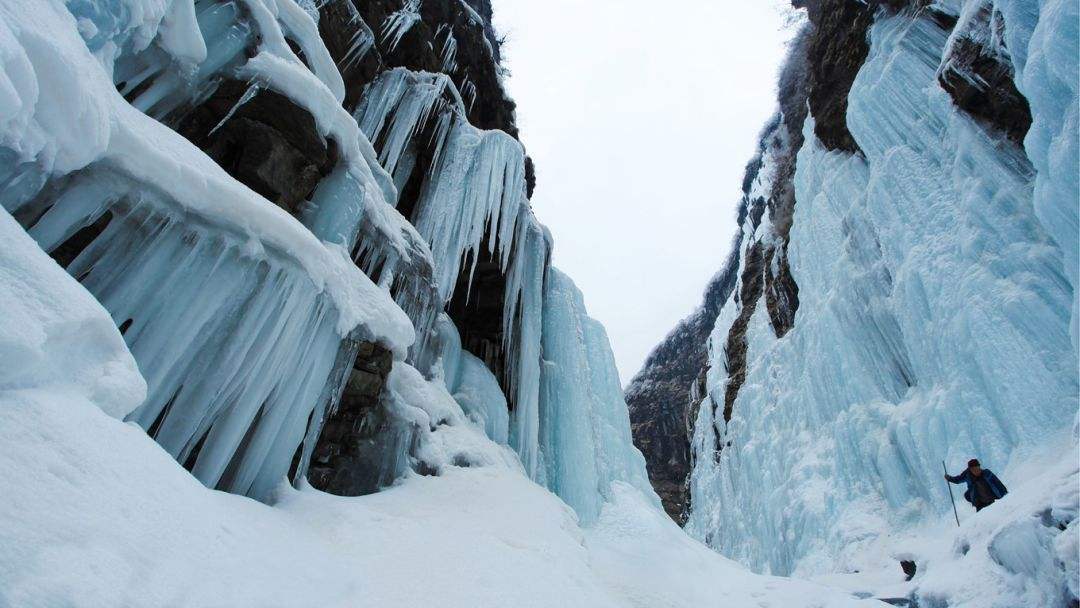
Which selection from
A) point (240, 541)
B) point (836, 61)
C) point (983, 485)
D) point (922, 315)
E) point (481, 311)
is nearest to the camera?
point (240, 541)

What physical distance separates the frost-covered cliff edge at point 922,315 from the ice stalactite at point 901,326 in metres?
0.03

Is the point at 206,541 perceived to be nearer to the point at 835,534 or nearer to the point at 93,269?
the point at 93,269

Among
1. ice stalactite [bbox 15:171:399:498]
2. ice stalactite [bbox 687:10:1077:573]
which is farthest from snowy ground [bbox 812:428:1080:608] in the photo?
ice stalactite [bbox 15:171:399:498]

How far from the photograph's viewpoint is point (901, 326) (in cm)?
974

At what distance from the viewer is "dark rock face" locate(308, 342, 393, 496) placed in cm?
452

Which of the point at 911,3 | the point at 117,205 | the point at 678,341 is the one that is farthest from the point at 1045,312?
the point at 678,341

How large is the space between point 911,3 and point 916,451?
376 inches

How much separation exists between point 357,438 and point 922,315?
9.62 m

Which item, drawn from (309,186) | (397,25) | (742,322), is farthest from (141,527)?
(742,322)

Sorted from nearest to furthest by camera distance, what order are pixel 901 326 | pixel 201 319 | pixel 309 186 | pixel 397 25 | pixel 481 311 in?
pixel 201 319, pixel 309 186, pixel 901 326, pixel 397 25, pixel 481 311

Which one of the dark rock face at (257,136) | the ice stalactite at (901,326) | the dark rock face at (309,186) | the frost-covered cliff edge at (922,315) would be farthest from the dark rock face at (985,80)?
the dark rock face at (257,136)

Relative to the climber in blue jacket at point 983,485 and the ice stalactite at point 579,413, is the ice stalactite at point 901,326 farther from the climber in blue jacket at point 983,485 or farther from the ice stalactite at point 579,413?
the ice stalactite at point 579,413

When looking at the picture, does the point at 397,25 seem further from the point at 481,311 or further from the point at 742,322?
the point at 742,322

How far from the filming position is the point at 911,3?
37.1ft
